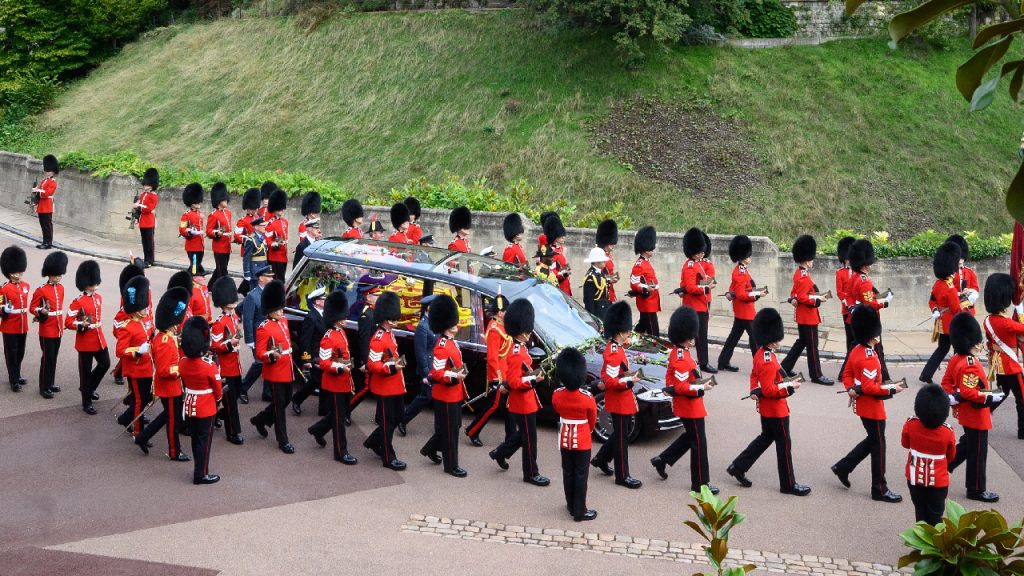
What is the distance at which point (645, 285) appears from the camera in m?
12.9

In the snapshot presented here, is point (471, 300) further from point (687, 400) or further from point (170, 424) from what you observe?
point (170, 424)

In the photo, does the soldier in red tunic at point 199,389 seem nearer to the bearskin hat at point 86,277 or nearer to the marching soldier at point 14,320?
the bearskin hat at point 86,277

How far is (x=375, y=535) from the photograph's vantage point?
27.3 feet

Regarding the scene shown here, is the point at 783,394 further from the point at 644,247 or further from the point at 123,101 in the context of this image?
the point at 123,101

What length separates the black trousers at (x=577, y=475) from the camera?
8.66 metres

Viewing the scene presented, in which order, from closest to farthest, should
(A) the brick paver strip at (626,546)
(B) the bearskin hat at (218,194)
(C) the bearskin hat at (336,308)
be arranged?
(A) the brick paver strip at (626,546) → (C) the bearskin hat at (336,308) → (B) the bearskin hat at (218,194)

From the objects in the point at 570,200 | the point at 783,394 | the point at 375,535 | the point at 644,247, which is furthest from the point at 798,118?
the point at 375,535

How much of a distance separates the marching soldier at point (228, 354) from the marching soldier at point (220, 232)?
4.92m

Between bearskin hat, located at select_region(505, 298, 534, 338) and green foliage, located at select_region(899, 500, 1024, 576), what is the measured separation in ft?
19.4

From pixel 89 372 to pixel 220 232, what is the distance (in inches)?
184

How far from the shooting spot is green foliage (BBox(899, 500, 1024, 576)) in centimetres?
381

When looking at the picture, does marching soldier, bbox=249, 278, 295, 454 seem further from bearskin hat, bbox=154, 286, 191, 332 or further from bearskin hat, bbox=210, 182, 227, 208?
bearskin hat, bbox=210, 182, 227, 208

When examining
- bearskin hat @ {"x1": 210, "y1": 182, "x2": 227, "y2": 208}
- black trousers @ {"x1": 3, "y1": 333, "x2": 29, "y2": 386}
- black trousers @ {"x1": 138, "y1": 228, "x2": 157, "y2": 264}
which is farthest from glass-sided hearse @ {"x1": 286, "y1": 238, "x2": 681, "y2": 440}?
black trousers @ {"x1": 138, "y1": 228, "x2": 157, "y2": 264}

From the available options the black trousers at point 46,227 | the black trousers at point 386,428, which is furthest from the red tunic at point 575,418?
the black trousers at point 46,227
